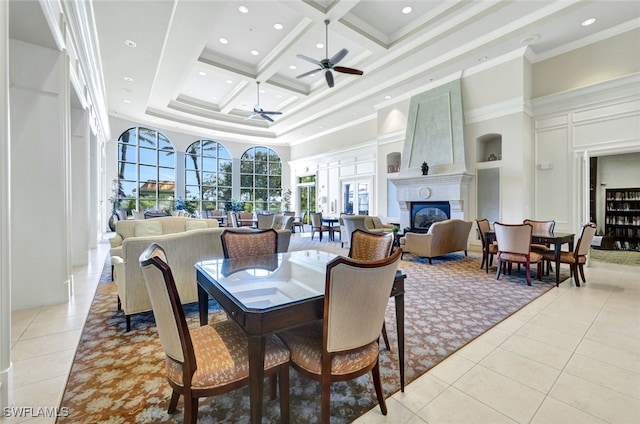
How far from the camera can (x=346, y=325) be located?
129 centimetres

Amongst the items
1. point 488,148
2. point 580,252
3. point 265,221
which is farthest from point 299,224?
point 580,252

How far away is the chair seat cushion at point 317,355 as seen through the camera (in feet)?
4.44

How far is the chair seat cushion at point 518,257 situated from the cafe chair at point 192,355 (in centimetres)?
417

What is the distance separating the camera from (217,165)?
1345 cm

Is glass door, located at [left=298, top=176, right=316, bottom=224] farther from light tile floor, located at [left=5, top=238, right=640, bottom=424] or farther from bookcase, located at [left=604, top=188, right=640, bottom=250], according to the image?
light tile floor, located at [left=5, top=238, right=640, bottom=424]

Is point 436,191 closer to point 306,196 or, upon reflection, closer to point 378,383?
point 378,383

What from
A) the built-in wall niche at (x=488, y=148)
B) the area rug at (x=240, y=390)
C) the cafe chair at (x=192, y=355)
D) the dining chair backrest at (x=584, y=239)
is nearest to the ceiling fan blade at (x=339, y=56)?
the built-in wall niche at (x=488, y=148)

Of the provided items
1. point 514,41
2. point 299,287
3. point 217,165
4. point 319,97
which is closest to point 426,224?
point 514,41

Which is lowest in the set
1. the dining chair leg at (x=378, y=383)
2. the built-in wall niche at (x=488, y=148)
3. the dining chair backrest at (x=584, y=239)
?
the dining chair leg at (x=378, y=383)

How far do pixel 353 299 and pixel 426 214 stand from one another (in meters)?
7.34

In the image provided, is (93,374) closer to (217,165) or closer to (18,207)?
(18,207)

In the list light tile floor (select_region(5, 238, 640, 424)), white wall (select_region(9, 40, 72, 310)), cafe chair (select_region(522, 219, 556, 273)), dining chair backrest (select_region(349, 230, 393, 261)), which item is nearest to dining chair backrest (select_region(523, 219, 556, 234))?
cafe chair (select_region(522, 219, 556, 273))

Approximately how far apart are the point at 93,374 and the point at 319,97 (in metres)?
8.76

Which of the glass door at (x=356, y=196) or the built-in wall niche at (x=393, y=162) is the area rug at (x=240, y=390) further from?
the glass door at (x=356, y=196)
